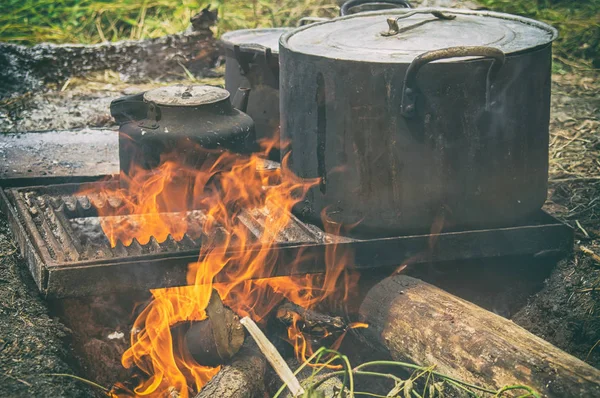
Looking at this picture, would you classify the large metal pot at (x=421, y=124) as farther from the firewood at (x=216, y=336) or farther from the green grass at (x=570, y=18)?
the green grass at (x=570, y=18)

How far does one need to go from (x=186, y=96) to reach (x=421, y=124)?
1251 millimetres

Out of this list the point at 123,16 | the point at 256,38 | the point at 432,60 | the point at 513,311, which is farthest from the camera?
the point at 123,16

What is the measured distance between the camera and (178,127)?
370cm

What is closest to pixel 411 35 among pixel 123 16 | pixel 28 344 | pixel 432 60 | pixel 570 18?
pixel 432 60

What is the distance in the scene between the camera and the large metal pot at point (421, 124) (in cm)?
316

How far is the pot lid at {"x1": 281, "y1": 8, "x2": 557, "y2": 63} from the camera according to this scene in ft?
10.8

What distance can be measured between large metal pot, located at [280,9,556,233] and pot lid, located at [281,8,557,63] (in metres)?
0.01

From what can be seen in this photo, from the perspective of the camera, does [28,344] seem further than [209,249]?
No

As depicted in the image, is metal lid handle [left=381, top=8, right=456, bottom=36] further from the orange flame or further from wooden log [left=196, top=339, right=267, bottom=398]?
wooden log [left=196, top=339, right=267, bottom=398]

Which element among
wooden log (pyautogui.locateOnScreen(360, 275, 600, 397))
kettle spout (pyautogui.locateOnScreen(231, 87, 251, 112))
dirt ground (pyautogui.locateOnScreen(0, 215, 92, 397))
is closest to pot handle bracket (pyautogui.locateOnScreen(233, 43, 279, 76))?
kettle spout (pyautogui.locateOnScreen(231, 87, 251, 112))

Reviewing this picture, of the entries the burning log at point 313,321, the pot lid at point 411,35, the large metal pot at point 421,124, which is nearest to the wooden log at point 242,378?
the burning log at point 313,321

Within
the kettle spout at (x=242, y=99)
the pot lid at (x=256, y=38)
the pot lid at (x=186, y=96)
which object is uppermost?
the pot lid at (x=256, y=38)

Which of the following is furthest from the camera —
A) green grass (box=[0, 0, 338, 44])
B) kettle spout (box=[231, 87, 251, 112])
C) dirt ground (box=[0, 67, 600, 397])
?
green grass (box=[0, 0, 338, 44])

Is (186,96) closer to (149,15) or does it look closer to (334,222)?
(334,222)
